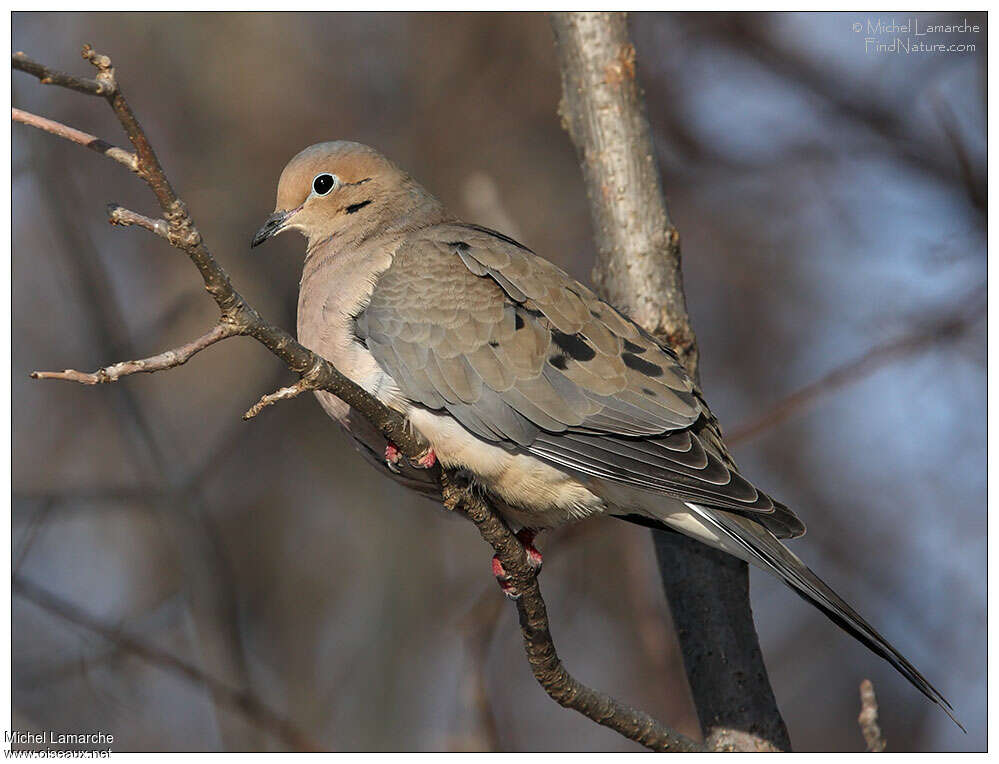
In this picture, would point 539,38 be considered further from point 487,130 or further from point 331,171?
point 331,171

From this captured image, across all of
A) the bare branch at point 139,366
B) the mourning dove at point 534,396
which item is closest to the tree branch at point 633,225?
the mourning dove at point 534,396

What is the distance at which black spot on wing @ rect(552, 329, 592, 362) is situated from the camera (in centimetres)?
324

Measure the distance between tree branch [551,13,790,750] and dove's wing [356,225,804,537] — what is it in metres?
0.49

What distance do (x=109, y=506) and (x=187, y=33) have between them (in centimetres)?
366

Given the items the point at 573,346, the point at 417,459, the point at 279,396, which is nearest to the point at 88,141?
the point at 279,396

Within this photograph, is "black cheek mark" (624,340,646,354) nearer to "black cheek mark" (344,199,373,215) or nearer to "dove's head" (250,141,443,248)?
"dove's head" (250,141,443,248)

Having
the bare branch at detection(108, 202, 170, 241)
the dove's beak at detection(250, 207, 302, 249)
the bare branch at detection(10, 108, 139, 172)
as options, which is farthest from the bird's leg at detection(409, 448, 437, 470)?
the dove's beak at detection(250, 207, 302, 249)

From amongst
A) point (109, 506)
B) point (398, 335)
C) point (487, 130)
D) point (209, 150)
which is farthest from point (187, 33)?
point (398, 335)

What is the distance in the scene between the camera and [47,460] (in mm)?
6137

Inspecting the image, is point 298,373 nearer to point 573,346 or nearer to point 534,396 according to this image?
point 534,396

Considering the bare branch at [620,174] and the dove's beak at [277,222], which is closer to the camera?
the bare branch at [620,174]

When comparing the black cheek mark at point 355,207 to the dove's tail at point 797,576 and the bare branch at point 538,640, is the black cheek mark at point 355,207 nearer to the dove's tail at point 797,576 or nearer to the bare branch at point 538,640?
the bare branch at point 538,640

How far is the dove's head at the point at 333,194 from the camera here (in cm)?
400

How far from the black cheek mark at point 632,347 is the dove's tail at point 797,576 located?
1.72ft
